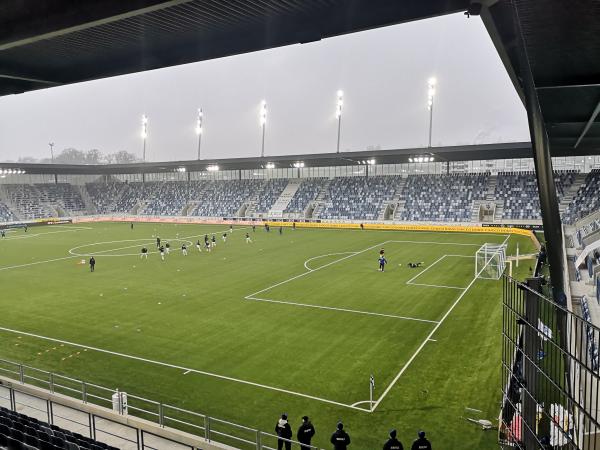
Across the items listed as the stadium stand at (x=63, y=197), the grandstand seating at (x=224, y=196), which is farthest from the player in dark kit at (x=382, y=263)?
the stadium stand at (x=63, y=197)

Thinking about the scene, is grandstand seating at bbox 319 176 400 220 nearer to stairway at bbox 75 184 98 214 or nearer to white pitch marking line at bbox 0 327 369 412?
stairway at bbox 75 184 98 214

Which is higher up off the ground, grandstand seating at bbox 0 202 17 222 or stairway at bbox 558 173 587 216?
stairway at bbox 558 173 587 216

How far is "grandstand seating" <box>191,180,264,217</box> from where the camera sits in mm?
83625

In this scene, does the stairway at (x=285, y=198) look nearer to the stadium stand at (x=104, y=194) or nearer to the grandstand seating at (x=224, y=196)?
the grandstand seating at (x=224, y=196)

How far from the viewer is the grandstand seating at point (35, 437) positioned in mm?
8079

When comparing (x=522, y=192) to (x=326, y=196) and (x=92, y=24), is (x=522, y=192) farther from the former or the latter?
(x=92, y=24)

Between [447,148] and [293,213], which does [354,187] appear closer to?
[293,213]

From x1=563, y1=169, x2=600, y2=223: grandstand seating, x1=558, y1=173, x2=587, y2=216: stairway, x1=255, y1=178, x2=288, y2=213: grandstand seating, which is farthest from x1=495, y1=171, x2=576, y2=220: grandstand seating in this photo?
x1=255, y1=178, x2=288, y2=213: grandstand seating

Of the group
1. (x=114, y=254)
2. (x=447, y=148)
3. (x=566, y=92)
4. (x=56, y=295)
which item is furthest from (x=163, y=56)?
(x=447, y=148)

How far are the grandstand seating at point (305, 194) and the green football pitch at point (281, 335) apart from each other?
3852cm

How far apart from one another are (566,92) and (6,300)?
1123 inches

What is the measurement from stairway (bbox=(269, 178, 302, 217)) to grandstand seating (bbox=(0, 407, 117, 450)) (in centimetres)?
6837

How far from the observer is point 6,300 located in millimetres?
26734

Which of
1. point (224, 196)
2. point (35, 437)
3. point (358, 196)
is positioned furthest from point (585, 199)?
point (35, 437)
